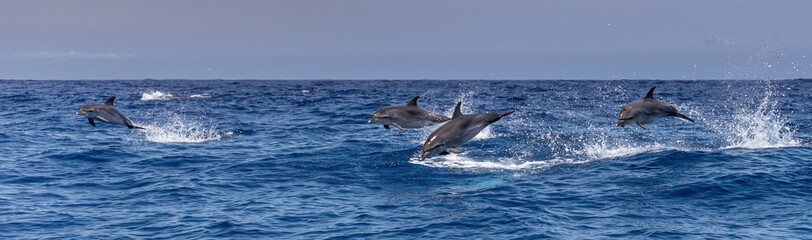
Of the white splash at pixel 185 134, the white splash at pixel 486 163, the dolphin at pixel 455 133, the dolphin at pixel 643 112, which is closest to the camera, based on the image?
the dolphin at pixel 455 133

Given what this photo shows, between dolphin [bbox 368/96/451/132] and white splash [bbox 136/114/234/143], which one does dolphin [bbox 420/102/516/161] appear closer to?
dolphin [bbox 368/96/451/132]

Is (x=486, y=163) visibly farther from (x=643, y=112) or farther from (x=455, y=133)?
(x=455, y=133)

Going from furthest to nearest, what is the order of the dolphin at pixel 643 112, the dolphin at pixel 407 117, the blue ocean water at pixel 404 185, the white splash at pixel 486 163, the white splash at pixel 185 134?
the white splash at pixel 185 134
the white splash at pixel 486 163
the dolphin at pixel 643 112
the dolphin at pixel 407 117
the blue ocean water at pixel 404 185

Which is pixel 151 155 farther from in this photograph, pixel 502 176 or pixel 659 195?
pixel 659 195

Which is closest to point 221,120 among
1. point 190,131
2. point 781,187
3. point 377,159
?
point 190,131

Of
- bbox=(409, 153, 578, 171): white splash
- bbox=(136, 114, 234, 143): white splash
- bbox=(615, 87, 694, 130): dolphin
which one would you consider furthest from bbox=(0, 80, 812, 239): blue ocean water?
bbox=(615, 87, 694, 130): dolphin

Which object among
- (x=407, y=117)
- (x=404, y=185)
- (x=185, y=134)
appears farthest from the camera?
(x=185, y=134)

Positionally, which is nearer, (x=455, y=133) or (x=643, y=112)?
(x=455, y=133)

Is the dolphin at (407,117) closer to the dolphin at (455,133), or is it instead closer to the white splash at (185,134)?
the dolphin at (455,133)

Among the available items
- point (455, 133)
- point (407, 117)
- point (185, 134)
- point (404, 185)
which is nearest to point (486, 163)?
point (404, 185)

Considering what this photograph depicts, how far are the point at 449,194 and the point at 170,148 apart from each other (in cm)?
1134

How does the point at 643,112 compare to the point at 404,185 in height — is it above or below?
above

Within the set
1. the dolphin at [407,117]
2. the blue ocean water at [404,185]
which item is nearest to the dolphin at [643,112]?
the blue ocean water at [404,185]

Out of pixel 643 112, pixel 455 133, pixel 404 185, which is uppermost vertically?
pixel 643 112
